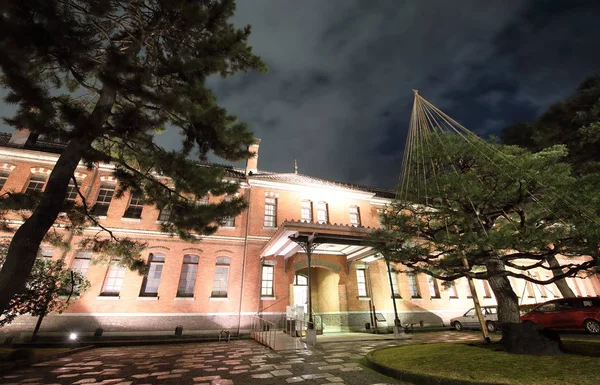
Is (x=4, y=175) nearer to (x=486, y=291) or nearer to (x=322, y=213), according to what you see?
(x=322, y=213)

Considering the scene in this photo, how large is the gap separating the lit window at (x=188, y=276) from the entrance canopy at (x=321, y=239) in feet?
11.9

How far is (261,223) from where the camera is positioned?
15062mm

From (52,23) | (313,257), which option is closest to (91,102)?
(52,23)

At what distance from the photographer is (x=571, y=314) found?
988 centimetres

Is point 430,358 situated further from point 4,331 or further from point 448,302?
point 4,331

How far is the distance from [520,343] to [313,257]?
957 centimetres

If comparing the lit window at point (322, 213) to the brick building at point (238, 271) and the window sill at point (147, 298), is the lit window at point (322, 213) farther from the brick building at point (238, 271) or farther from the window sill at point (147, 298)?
the window sill at point (147, 298)

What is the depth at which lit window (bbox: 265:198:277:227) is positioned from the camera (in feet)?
50.6

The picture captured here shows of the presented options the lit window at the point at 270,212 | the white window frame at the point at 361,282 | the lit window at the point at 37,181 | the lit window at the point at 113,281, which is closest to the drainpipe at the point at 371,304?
the white window frame at the point at 361,282

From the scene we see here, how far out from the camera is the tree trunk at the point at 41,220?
4.11 m

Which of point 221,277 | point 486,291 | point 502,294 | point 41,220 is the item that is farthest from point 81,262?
point 486,291

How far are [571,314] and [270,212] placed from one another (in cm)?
1424

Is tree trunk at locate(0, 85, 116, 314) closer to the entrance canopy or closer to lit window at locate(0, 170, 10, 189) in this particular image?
the entrance canopy

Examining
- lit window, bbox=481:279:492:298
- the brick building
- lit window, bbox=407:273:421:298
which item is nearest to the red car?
the brick building
